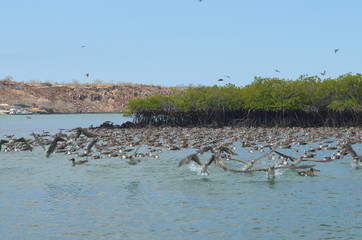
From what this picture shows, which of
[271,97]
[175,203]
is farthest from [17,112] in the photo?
[175,203]

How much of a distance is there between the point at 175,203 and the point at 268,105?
56.6 meters

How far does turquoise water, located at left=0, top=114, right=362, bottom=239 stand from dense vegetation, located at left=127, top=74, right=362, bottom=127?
4355 centimetres

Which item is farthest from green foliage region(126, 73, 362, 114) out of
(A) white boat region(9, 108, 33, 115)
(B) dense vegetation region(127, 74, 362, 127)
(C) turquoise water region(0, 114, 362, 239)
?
(A) white boat region(9, 108, 33, 115)

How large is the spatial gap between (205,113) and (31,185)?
55423mm

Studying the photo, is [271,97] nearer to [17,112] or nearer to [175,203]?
[175,203]

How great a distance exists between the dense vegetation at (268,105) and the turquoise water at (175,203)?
143ft

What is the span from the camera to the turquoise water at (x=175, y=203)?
20281 mm

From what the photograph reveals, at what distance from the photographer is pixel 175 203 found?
24.8 metres

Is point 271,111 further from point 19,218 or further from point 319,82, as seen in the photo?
point 19,218

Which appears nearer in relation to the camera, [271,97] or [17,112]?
[271,97]

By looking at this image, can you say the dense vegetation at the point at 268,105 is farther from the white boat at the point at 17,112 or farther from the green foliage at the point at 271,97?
the white boat at the point at 17,112

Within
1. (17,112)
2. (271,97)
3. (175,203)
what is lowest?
(175,203)

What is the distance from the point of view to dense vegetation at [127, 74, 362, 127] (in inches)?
3118

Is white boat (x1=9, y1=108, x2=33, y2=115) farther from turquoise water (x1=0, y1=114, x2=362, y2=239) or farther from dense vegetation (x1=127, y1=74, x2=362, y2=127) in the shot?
turquoise water (x1=0, y1=114, x2=362, y2=239)
